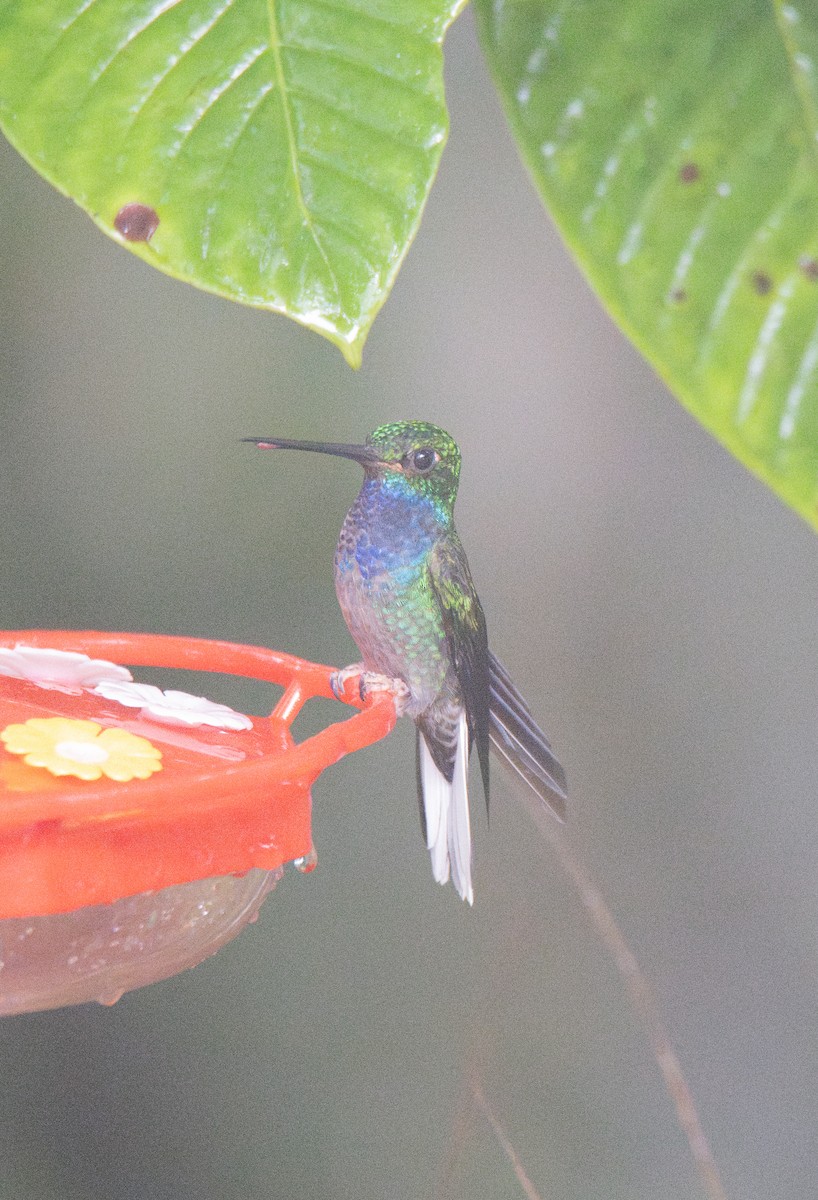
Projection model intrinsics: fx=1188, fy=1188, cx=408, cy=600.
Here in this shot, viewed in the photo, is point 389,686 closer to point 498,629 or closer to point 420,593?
point 420,593

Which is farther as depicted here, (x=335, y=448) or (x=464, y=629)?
(x=464, y=629)

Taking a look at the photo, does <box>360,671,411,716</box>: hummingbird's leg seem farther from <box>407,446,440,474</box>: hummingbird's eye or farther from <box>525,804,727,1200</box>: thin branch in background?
<box>525,804,727,1200</box>: thin branch in background

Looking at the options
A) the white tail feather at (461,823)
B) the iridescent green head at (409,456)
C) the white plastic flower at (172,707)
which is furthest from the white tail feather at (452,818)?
the white plastic flower at (172,707)

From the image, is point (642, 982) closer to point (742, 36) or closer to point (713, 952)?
point (713, 952)

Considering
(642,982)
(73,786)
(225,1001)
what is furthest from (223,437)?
(73,786)

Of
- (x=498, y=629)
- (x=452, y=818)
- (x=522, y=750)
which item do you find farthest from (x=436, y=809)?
(x=498, y=629)

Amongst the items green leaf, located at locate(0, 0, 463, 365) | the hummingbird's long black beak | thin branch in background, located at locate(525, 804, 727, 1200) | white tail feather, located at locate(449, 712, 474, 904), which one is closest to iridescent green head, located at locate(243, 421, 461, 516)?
the hummingbird's long black beak

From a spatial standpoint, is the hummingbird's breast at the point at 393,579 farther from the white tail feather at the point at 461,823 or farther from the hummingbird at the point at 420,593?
the white tail feather at the point at 461,823
